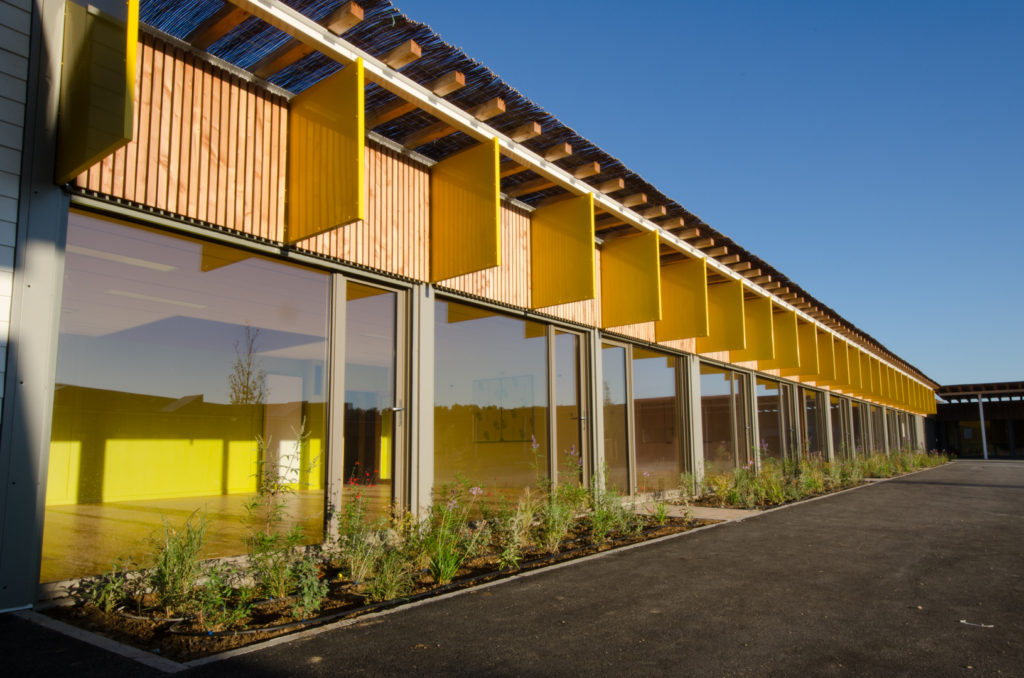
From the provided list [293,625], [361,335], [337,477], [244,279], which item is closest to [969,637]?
[293,625]

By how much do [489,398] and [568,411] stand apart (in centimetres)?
167

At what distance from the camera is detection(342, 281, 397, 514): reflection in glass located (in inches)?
234

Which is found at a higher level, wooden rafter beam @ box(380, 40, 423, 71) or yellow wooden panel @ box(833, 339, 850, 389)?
wooden rafter beam @ box(380, 40, 423, 71)

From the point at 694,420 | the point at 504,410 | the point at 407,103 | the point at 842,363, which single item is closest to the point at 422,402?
the point at 504,410

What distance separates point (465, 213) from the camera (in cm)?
678

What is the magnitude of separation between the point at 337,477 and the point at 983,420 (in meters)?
45.2

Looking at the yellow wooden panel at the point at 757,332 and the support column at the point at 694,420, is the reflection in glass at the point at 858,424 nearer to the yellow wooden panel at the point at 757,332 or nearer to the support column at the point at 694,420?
the yellow wooden panel at the point at 757,332

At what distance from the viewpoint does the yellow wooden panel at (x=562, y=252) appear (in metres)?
8.04

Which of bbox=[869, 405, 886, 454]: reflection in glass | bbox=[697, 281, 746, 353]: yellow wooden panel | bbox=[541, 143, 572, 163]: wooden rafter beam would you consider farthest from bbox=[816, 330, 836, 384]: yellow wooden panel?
bbox=[541, 143, 572, 163]: wooden rafter beam

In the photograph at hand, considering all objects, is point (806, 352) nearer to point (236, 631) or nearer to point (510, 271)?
point (510, 271)

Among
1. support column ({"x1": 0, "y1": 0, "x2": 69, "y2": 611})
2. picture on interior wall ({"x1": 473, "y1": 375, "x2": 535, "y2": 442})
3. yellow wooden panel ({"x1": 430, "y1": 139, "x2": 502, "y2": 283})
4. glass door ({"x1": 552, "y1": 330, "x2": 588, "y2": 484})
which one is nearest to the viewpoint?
support column ({"x1": 0, "y1": 0, "x2": 69, "y2": 611})

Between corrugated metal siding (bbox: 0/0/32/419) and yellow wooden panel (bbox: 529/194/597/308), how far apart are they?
554 centimetres

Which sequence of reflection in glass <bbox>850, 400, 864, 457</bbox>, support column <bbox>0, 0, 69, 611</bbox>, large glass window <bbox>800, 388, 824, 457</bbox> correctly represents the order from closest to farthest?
1. support column <bbox>0, 0, 69, 611</bbox>
2. large glass window <bbox>800, 388, 824, 457</bbox>
3. reflection in glass <bbox>850, 400, 864, 457</bbox>

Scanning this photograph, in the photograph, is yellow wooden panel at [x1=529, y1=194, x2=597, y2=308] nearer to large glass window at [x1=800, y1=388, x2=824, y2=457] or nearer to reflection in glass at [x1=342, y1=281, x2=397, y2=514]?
reflection in glass at [x1=342, y1=281, x2=397, y2=514]
